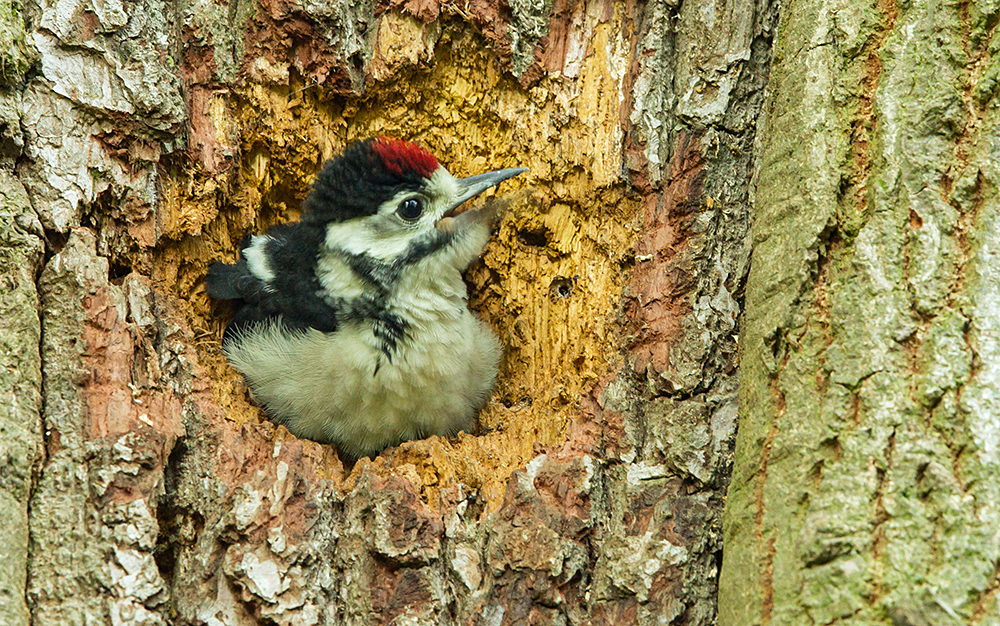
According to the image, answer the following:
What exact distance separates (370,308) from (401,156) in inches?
26.6

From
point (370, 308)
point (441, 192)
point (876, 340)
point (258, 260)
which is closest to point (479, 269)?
point (441, 192)

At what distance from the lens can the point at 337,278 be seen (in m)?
4.08

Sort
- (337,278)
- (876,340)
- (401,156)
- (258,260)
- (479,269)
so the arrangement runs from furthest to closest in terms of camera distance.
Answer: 1. (479,269)
2. (258,260)
3. (337,278)
4. (401,156)
5. (876,340)

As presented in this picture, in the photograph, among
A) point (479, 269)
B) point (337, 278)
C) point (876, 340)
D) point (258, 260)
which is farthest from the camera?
point (479, 269)

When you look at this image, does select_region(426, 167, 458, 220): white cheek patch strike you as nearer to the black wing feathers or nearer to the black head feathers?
the black head feathers

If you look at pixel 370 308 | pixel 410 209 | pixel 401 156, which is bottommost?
pixel 370 308

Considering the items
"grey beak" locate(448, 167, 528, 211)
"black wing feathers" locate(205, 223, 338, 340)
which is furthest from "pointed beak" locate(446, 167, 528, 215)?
"black wing feathers" locate(205, 223, 338, 340)

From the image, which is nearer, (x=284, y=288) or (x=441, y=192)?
(x=441, y=192)

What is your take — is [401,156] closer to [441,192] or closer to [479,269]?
[441,192]

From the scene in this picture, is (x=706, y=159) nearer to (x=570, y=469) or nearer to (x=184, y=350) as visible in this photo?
(x=570, y=469)

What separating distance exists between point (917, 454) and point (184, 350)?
8.31 feet

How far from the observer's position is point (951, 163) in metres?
2.42

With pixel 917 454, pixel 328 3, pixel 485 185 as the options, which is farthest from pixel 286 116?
pixel 917 454

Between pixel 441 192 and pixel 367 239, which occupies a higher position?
pixel 441 192
